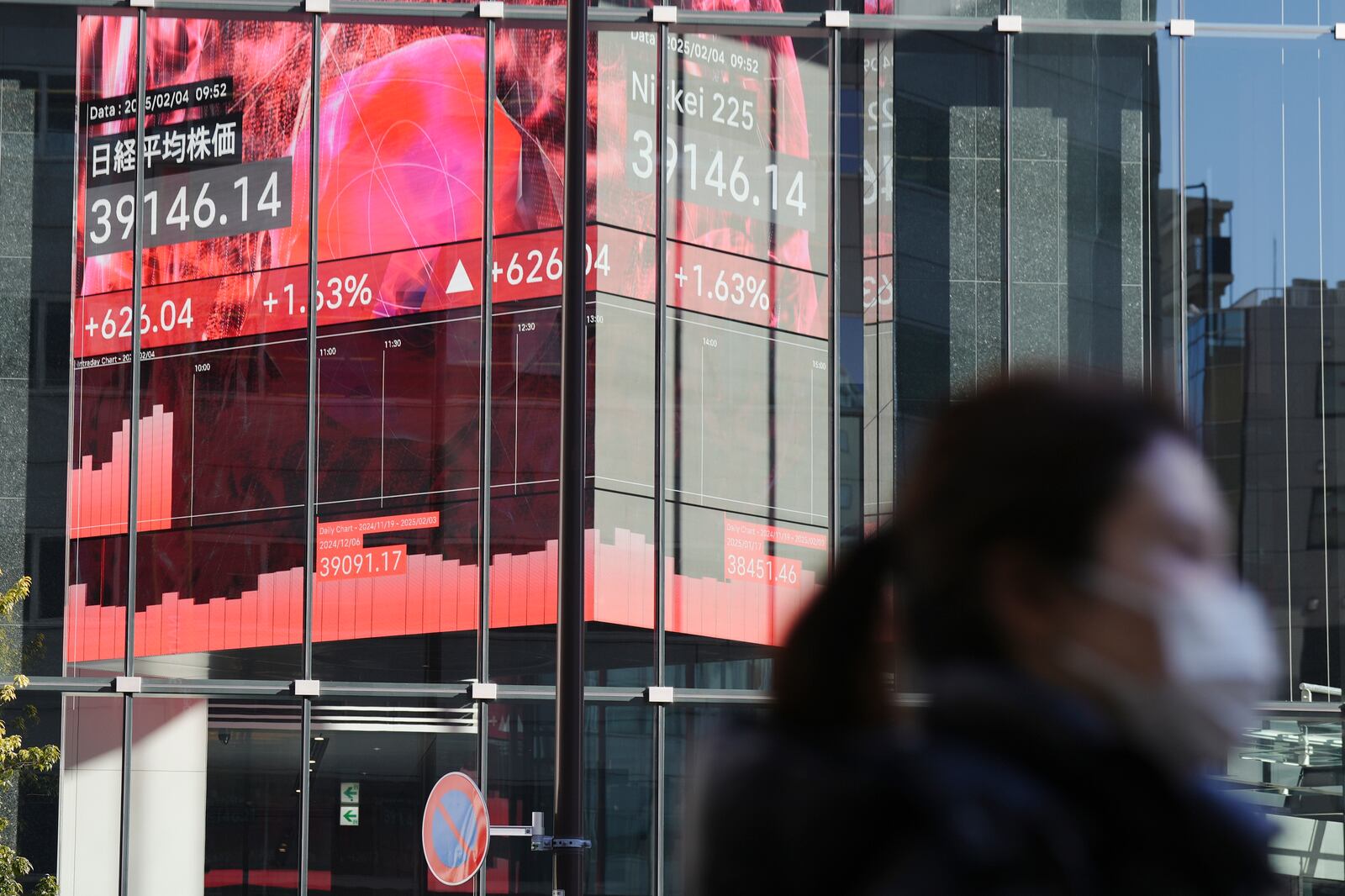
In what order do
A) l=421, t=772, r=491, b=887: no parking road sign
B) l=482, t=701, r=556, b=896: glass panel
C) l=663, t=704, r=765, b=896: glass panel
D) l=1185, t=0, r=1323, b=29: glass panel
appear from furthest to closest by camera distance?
l=1185, t=0, r=1323, b=29: glass panel
l=663, t=704, r=765, b=896: glass panel
l=482, t=701, r=556, b=896: glass panel
l=421, t=772, r=491, b=887: no parking road sign

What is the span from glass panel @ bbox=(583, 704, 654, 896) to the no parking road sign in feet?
10.3

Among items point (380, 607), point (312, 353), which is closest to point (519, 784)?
point (380, 607)

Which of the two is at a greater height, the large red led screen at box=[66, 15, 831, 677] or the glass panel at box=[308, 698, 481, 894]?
the large red led screen at box=[66, 15, 831, 677]

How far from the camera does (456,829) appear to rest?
1072cm

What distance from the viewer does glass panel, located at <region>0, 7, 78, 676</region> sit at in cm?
1444

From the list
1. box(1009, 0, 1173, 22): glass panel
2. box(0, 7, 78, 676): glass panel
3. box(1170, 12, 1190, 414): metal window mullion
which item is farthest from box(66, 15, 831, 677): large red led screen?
box(1170, 12, 1190, 414): metal window mullion

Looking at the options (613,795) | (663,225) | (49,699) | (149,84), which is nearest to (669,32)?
(663,225)

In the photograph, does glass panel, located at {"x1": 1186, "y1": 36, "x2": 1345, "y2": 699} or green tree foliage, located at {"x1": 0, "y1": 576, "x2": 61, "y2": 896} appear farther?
glass panel, located at {"x1": 1186, "y1": 36, "x2": 1345, "y2": 699}

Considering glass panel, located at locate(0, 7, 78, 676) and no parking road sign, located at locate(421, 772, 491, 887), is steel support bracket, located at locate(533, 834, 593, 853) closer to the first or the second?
no parking road sign, located at locate(421, 772, 491, 887)

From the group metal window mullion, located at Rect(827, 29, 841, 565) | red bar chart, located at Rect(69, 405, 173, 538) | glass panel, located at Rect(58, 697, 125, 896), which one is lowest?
glass panel, located at Rect(58, 697, 125, 896)

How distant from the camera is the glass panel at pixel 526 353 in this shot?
46.6ft

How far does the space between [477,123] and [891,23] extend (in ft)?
12.0

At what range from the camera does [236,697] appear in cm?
1417

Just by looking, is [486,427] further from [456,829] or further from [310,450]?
[456,829]
